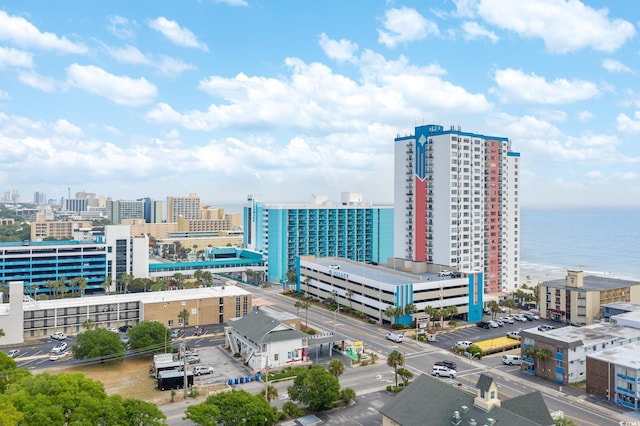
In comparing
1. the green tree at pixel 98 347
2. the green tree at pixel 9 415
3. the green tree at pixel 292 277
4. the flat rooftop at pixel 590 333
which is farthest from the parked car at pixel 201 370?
the green tree at pixel 292 277

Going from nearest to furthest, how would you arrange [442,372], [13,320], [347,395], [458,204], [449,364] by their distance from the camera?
[347,395] → [442,372] → [449,364] → [13,320] → [458,204]

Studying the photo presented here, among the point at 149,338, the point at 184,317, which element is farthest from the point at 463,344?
the point at 149,338

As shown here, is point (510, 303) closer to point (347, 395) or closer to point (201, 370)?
point (347, 395)

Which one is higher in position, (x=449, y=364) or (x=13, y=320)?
(x=13, y=320)

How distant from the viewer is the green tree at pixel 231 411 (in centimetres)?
2988

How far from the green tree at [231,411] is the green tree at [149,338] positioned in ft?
72.6

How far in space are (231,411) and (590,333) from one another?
128 feet

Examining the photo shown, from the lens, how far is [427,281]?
6850cm

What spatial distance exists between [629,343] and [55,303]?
68.1 meters

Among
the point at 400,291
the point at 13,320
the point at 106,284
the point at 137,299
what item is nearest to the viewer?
the point at 13,320

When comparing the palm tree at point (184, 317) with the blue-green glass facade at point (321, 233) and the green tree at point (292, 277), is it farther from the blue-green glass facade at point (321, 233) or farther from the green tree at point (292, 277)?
the blue-green glass facade at point (321, 233)

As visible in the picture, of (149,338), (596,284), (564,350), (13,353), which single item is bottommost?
(13,353)

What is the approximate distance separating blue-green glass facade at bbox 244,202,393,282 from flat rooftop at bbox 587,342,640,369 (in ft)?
230

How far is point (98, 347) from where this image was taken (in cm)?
4769
